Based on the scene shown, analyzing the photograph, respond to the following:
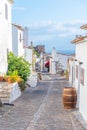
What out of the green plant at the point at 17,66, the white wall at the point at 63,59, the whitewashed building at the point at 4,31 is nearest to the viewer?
the whitewashed building at the point at 4,31

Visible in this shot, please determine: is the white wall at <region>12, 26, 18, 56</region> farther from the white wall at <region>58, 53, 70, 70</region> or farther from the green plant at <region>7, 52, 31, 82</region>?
the white wall at <region>58, 53, 70, 70</region>

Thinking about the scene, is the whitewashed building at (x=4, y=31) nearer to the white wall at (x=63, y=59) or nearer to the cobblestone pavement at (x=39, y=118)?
the cobblestone pavement at (x=39, y=118)

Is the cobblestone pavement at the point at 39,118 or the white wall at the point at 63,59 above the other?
the white wall at the point at 63,59

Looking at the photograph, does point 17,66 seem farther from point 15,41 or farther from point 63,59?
point 63,59

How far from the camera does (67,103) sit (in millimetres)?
19266

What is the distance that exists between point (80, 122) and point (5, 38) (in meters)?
16.1

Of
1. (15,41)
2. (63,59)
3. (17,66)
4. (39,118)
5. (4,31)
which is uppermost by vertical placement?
(4,31)

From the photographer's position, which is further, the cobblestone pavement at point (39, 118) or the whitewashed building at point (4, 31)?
the whitewashed building at point (4, 31)

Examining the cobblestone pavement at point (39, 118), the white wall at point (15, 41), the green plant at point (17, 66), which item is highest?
the white wall at point (15, 41)

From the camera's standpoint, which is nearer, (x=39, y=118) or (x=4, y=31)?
(x=39, y=118)

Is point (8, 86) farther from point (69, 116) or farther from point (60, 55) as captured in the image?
point (60, 55)

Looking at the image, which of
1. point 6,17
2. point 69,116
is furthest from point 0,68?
point 69,116

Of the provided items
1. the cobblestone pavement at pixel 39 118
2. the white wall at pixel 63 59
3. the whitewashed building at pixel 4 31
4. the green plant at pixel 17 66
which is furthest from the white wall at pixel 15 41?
the white wall at pixel 63 59

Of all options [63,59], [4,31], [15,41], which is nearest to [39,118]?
[4,31]
